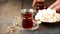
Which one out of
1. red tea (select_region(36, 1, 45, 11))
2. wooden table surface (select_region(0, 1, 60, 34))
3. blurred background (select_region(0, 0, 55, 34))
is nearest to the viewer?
wooden table surface (select_region(0, 1, 60, 34))

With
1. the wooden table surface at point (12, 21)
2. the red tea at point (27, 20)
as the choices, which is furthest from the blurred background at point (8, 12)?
the red tea at point (27, 20)

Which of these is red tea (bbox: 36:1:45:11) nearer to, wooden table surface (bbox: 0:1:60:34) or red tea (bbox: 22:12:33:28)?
wooden table surface (bbox: 0:1:60:34)

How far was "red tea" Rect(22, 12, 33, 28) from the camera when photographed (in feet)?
4.58

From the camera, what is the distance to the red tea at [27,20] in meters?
1.40

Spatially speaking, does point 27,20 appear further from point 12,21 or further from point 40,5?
point 40,5

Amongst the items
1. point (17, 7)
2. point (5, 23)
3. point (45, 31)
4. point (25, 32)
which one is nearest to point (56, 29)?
point (45, 31)

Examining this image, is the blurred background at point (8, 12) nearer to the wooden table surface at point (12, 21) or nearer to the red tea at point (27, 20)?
the wooden table surface at point (12, 21)

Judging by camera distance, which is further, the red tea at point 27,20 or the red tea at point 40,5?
the red tea at point 40,5

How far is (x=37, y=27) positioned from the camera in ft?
4.53

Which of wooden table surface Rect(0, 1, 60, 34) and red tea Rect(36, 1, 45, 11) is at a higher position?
red tea Rect(36, 1, 45, 11)

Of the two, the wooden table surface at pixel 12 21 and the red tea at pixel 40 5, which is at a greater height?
the red tea at pixel 40 5

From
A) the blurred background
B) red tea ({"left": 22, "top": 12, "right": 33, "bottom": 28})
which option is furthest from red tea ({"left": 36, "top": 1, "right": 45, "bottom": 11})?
A: red tea ({"left": 22, "top": 12, "right": 33, "bottom": 28})

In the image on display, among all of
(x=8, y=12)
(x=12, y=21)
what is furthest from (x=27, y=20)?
(x=8, y=12)

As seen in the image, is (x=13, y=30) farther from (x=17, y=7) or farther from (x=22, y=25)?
(x=17, y=7)
